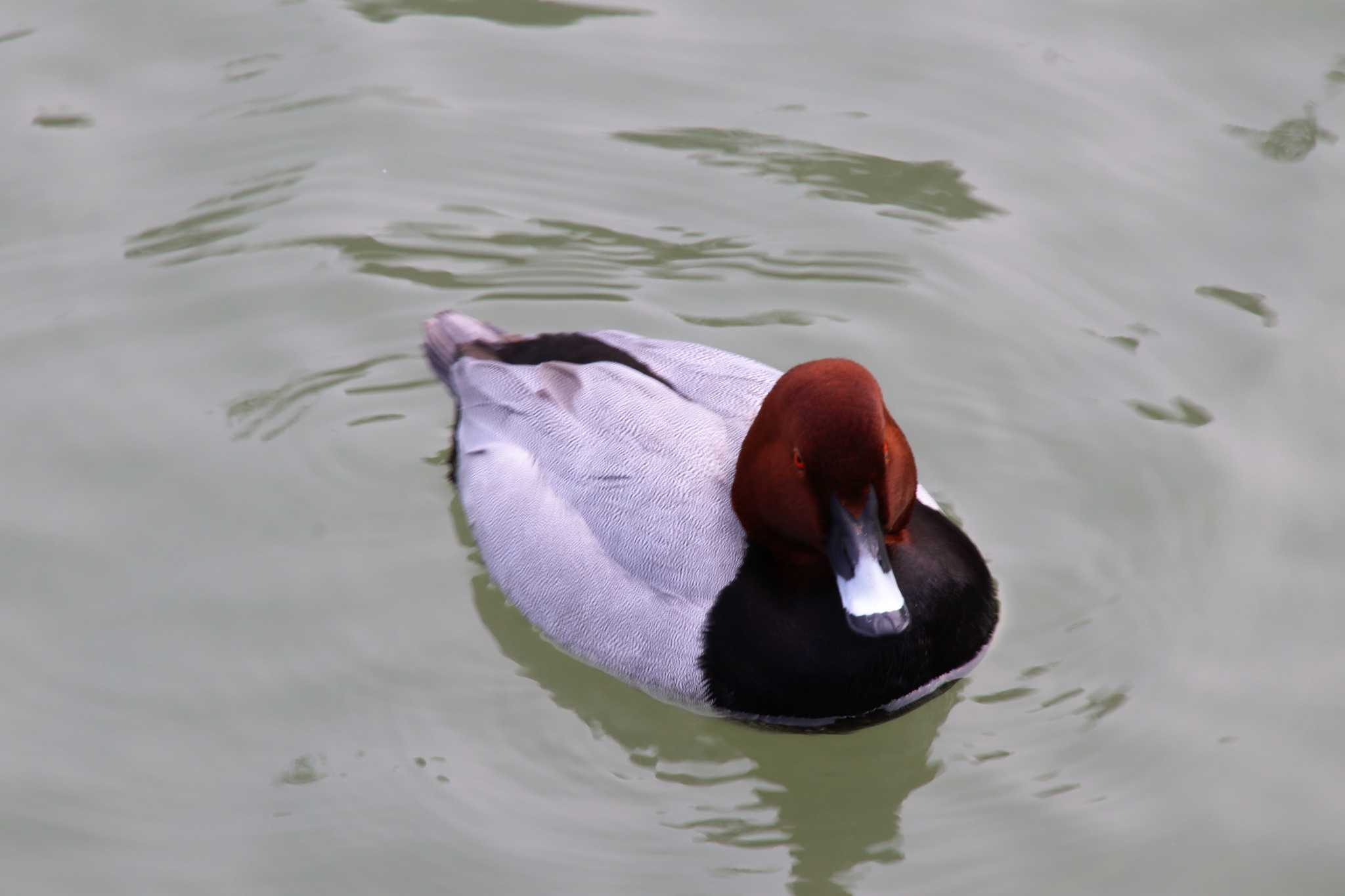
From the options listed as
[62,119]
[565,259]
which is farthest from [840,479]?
[62,119]

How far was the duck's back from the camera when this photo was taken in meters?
5.98

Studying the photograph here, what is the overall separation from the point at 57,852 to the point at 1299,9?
22.9ft

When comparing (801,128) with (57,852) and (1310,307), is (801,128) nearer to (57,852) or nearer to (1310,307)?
(1310,307)

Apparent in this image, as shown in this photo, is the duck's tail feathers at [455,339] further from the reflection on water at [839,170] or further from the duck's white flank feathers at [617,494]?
the reflection on water at [839,170]

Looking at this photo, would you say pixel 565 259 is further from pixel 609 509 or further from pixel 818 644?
pixel 818 644

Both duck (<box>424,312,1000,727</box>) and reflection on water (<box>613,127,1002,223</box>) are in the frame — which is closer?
duck (<box>424,312,1000,727</box>)

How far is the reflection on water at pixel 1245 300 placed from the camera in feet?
24.8

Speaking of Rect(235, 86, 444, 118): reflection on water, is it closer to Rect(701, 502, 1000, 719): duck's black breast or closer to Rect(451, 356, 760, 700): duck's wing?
Rect(451, 356, 760, 700): duck's wing

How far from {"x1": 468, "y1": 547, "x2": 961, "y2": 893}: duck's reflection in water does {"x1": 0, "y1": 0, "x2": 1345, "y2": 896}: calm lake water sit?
17mm

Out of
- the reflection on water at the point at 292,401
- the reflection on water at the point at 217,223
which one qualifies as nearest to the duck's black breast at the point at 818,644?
the reflection on water at the point at 292,401

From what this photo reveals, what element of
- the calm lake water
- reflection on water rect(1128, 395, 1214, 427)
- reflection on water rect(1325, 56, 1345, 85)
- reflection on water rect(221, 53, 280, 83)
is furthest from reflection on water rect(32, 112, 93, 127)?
reflection on water rect(1325, 56, 1345, 85)

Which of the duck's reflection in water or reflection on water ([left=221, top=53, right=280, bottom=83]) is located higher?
reflection on water ([left=221, top=53, right=280, bottom=83])

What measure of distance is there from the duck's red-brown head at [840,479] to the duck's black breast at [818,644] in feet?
0.55

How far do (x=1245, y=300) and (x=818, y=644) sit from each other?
298 cm
